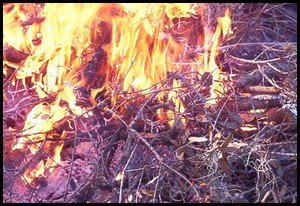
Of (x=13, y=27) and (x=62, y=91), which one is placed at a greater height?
(x=13, y=27)

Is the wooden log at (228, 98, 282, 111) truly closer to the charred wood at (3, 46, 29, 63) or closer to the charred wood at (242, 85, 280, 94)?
the charred wood at (242, 85, 280, 94)

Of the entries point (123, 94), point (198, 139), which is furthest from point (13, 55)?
point (198, 139)

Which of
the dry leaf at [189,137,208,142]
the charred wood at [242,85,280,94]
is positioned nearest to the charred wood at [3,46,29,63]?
the dry leaf at [189,137,208,142]

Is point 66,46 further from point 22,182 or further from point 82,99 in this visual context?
point 22,182

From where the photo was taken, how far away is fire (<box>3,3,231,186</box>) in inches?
92.4

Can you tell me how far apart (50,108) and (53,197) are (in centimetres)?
51

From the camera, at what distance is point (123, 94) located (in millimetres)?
2188

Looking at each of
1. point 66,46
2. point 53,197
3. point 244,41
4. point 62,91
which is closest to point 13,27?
point 66,46

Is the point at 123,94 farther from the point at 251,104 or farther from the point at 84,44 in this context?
the point at 251,104

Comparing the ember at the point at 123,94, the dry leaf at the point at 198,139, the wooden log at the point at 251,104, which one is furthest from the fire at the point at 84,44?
the dry leaf at the point at 198,139

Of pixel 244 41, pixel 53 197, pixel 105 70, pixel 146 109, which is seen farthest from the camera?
pixel 244 41

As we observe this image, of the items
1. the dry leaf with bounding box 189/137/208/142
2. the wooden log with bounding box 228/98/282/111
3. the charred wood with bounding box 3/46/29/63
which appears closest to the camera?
the dry leaf with bounding box 189/137/208/142

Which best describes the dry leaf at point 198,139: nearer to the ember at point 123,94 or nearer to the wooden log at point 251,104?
the ember at point 123,94

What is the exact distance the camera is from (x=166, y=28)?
2.55 metres
